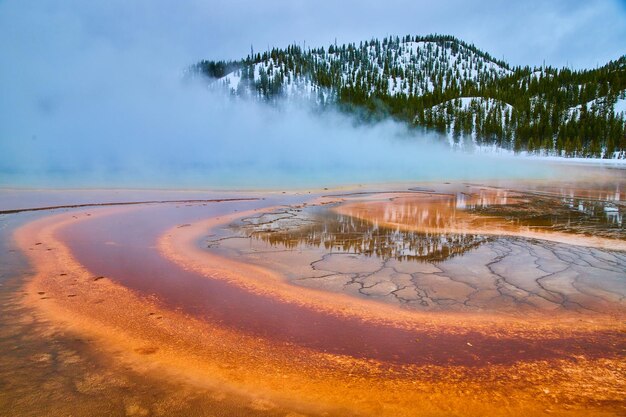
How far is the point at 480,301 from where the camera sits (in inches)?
227

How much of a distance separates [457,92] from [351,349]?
464 ft

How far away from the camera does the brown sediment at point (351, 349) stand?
3541 mm

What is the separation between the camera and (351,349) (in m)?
4.41

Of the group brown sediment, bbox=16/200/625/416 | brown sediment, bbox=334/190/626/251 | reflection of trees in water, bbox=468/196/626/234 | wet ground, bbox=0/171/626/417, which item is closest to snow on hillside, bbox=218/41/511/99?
brown sediment, bbox=334/190/626/251

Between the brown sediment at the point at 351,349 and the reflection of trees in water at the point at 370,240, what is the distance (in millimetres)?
2815

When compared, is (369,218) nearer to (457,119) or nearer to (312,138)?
(312,138)

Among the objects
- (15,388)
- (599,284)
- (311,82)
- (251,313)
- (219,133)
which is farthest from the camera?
(311,82)

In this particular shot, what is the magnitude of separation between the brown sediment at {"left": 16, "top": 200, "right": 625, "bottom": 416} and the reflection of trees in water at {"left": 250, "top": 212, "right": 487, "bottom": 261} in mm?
2815

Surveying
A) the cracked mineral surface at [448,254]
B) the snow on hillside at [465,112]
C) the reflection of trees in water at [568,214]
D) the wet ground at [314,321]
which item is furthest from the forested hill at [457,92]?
the wet ground at [314,321]

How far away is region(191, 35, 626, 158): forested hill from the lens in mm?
96812

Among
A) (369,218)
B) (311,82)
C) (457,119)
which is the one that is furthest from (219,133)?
(369,218)

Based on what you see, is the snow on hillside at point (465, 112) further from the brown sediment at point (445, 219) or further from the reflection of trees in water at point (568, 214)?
the brown sediment at point (445, 219)

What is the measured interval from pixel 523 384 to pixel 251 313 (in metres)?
3.37

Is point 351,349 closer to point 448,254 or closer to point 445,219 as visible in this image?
point 448,254
